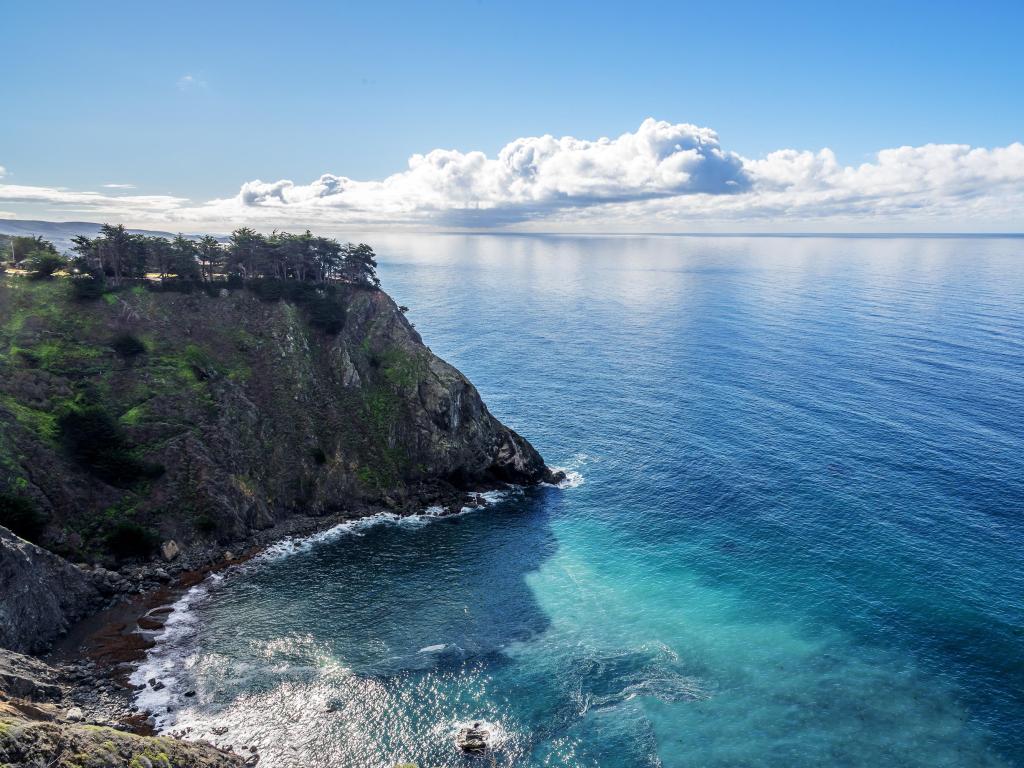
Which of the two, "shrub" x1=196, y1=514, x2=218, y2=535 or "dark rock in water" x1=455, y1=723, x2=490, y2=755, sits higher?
"shrub" x1=196, y1=514, x2=218, y2=535

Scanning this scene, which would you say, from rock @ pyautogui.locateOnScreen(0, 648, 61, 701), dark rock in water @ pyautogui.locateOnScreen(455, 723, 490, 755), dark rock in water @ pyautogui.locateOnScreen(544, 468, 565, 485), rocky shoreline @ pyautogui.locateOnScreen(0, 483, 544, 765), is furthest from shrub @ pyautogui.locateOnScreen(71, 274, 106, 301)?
dark rock in water @ pyautogui.locateOnScreen(455, 723, 490, 755)

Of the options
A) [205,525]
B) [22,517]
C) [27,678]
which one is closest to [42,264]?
[22,517]

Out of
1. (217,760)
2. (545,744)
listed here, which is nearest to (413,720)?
(545,744)

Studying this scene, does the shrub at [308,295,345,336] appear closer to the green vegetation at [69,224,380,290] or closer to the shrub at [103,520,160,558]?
the green vegetation at [69,224,380,290]

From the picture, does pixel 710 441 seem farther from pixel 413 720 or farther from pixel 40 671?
pixel 40 671

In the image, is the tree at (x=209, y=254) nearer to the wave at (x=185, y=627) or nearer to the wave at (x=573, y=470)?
the wave at (x=185, y=627)

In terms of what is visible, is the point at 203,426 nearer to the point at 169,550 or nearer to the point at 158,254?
the point at 169,550

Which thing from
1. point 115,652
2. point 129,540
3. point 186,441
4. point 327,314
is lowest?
point 115,652
